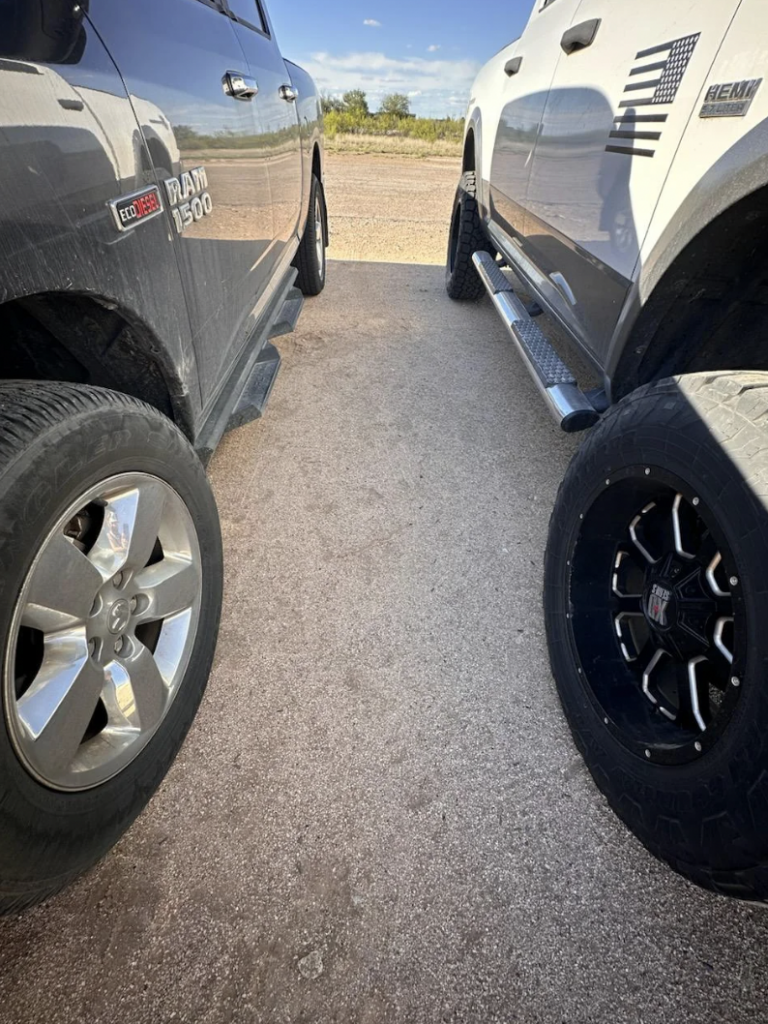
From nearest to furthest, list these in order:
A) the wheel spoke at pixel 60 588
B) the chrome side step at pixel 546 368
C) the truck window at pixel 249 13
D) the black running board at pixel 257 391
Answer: the wheel spoke at pixel 60 588 → the chrome side step at pixel 546 368 → the black running board at pixel 257 391 → the truck window at pixel 249 13

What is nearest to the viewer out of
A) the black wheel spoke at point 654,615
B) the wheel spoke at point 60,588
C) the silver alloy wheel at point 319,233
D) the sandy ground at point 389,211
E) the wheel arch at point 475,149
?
the wheel spoke at point 60,588

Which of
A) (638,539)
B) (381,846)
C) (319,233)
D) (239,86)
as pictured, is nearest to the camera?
(381,846)

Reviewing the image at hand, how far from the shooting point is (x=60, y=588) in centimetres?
111

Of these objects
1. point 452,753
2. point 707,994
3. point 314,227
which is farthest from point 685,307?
point 314,227

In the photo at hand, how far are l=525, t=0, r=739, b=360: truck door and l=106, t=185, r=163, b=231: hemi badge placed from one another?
1.37 meters

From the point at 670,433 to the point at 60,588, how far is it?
4.47ft

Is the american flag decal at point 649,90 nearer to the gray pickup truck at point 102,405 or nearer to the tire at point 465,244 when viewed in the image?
the gray pickup truck at point 102,405

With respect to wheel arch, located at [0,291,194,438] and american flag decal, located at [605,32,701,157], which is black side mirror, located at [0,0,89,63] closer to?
wheel arch, located at [0,291,194,438]

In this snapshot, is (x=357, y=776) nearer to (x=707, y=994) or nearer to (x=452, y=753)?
(x=452, y=753)

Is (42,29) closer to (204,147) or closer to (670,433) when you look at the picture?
(204,147)

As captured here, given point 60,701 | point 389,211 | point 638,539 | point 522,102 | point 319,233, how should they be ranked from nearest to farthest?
point 60,701, point 638,539, point 522,102, point 319,233, point 389,211

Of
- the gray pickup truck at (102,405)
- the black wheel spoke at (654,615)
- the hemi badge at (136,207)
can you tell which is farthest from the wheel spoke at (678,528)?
the hemi badge at (136,207)

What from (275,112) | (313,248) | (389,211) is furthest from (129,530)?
(389,211)

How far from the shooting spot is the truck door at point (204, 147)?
1422mm
